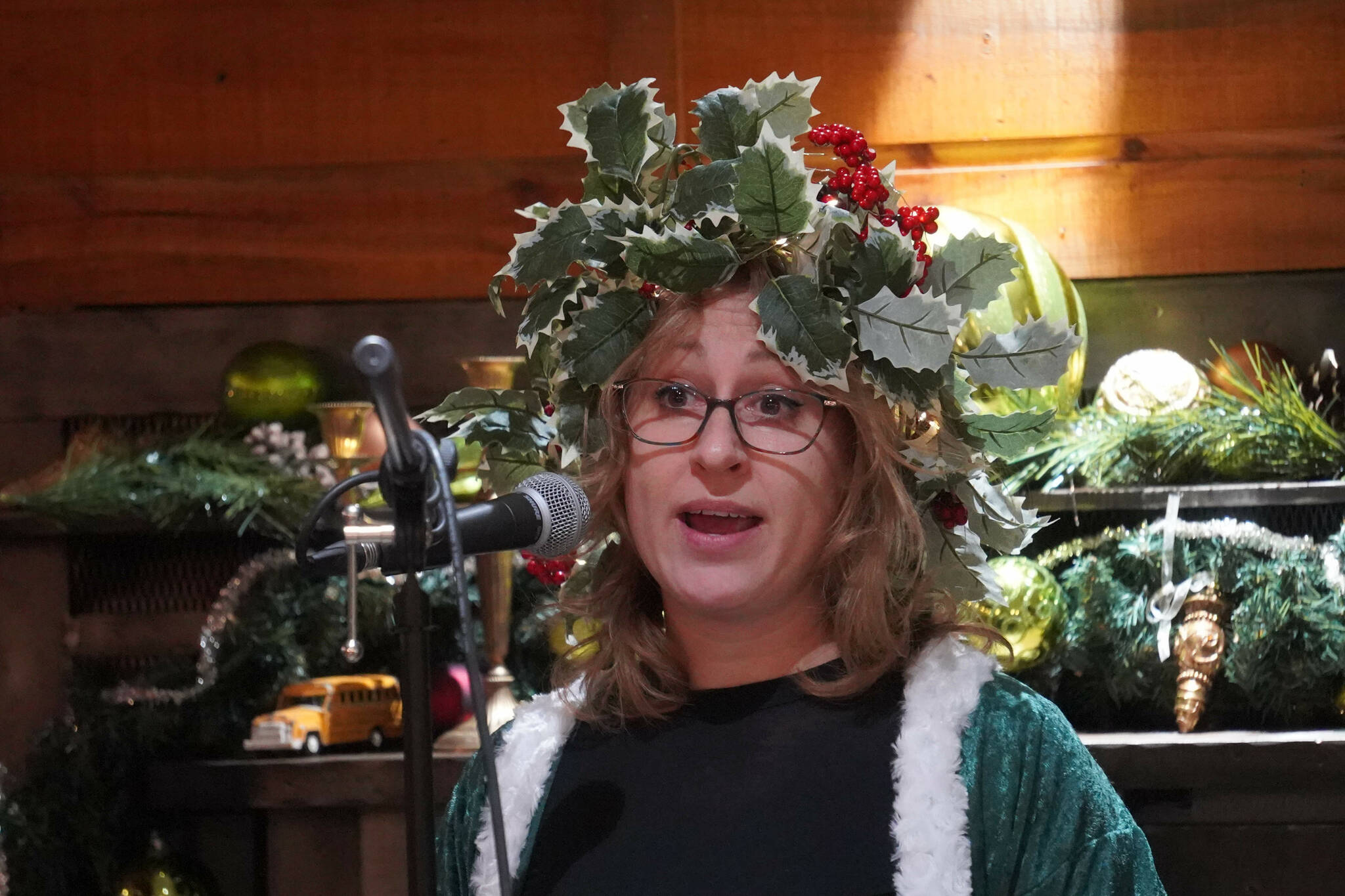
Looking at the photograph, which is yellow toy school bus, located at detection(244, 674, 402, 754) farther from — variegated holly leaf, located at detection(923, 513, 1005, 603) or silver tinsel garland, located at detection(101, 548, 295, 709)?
variegated holly leaf, located at detection(923, 513, 1005, 603)

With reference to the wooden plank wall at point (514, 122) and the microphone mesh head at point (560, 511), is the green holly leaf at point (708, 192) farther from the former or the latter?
the wooden plank wall at point (514, 122)

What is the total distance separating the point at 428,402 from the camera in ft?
7.59

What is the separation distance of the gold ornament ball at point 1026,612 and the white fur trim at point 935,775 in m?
0.62

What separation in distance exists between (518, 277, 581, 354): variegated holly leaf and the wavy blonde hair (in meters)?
0.08

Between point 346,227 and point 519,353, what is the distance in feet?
1.20

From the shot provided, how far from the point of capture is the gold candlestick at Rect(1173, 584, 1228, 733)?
182cm

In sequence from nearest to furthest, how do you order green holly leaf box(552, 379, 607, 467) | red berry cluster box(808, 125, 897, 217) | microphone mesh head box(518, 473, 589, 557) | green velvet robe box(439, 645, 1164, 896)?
microphone mesh head box(518, 473, 589, 557), green velvet robe box(439, 645, 1164, 896), red berry cluster box(808, 125, 897, 217), green holly leaf box(552, 379, 607, 467)

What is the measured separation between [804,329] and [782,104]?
0.21 metres

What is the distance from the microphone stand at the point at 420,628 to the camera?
82cm

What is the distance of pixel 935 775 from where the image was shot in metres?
1.12

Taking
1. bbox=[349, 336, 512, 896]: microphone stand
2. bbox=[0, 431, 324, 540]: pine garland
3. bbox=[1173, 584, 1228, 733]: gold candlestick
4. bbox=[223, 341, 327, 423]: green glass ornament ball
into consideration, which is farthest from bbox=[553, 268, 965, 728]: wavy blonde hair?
bbox=[223, 341, 327, 423]: green glass ornament ball

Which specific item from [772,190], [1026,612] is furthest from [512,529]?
[1026,612]

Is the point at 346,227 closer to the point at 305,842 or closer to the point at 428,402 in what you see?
the point at 428,402

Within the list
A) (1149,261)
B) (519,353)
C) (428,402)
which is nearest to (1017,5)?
(1149,261)
